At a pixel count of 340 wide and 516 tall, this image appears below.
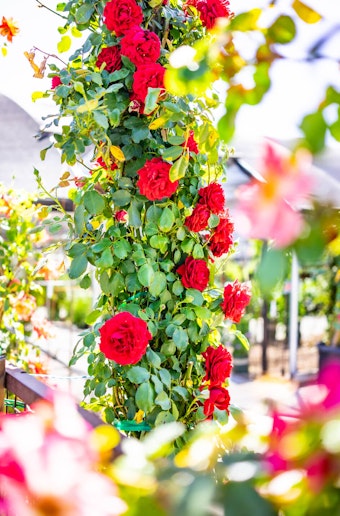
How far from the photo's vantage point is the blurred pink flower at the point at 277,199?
521mm

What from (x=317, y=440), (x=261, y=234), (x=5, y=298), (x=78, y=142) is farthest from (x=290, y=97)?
(x=5, y=298)

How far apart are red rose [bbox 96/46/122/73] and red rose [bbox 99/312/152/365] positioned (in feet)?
2.18

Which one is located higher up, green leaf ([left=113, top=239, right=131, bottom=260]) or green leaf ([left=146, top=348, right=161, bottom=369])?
green leaf ([left=113, top=239, right=131, bottom=260])

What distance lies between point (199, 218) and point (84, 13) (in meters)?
0.63

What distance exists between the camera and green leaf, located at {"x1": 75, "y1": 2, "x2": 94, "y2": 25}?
165cm

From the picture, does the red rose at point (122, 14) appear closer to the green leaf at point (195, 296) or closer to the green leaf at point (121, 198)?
the green leaf at point (121, 198)

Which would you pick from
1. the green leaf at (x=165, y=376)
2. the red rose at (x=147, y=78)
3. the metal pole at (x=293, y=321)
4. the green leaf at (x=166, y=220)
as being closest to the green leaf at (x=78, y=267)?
the green leaf at (x=166, y=220)

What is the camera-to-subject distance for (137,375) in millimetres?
1521

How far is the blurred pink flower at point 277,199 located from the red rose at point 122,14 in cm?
114

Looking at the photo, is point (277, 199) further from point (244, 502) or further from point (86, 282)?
A: point (86, 282)

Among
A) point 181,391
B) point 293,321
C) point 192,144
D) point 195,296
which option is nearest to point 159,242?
point 195,296

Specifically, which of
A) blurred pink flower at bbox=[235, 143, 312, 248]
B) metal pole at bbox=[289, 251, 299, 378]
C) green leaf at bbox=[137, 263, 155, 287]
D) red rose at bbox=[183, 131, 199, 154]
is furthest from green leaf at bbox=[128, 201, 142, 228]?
metal pole at bbox=[289, 251, 299, 378]

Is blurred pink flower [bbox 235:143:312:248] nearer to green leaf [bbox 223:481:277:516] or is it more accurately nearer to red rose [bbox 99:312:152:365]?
green leaf [bbox 223:481:277:516]

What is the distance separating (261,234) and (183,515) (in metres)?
0.23
